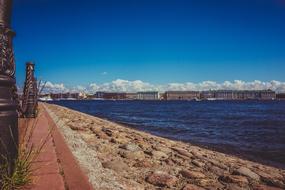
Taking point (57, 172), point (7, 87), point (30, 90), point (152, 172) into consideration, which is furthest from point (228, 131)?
point (7, 87)

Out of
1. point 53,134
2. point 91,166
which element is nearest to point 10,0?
point 91,166

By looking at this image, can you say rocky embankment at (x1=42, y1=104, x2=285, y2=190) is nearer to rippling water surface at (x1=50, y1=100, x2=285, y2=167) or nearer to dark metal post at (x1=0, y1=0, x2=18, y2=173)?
dark metal post at (x1=0, y1=0, x2=18, y2=173)

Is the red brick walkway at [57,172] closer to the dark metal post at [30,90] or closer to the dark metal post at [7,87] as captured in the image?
the dark metal post at [7,87]

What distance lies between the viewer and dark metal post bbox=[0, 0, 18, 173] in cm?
199

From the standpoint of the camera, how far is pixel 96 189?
9.85ft

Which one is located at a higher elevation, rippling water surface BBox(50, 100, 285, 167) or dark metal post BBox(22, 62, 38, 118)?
dark metal post BBox(22, 62, 38, 118)

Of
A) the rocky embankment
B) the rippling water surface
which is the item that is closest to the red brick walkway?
the rocky embankment

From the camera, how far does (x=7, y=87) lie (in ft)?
6.74

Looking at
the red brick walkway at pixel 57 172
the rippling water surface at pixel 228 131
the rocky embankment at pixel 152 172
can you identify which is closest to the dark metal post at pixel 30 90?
the rocky embankment at pixel 152 172

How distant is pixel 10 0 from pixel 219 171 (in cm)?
431

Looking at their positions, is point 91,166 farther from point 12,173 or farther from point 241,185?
point 241,185

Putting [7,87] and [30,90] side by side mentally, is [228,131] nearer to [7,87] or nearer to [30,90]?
[30,90]

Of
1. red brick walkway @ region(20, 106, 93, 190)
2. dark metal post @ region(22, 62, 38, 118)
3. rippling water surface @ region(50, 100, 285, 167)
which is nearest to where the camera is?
red brick walkway @ region(20, 106, 93, 190)

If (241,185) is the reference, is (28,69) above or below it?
above
